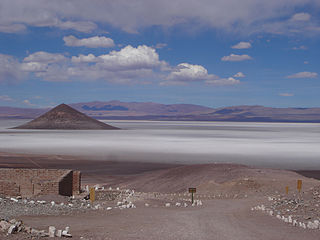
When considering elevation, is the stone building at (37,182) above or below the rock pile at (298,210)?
above

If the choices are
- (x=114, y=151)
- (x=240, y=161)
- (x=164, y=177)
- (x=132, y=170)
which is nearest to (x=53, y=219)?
(x=164, y=177)

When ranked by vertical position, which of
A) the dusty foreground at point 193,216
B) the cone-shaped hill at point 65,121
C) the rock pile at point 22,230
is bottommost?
the dusty foreground at point 193,216

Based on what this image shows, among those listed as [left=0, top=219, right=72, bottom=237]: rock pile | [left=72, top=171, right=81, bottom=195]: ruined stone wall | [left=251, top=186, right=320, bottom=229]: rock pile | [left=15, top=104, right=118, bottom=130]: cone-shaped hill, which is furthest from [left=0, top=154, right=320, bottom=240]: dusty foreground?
[left=15, top=104, right=118, bottom=130]: cone-shaped hill

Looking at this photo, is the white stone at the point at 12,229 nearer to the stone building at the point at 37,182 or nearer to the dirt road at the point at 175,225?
the dirt road at the point at 175,225

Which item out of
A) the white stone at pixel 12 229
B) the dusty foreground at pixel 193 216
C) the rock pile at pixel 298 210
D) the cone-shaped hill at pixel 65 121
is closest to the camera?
the white stone at pixel 12 229

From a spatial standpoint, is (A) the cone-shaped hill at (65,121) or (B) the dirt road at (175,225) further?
(A) the cone-shaped hill at (65,121)

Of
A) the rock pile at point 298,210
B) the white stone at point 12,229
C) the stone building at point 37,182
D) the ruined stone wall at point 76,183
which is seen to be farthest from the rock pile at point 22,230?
the ruined stone wall at point 76,183

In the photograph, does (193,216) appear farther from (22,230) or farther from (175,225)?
(22,230)

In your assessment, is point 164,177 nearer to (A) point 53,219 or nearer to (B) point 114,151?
(A) point 53,219

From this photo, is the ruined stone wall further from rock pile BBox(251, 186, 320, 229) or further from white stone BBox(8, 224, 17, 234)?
white stone BBox(8, 224, 17, 234)
